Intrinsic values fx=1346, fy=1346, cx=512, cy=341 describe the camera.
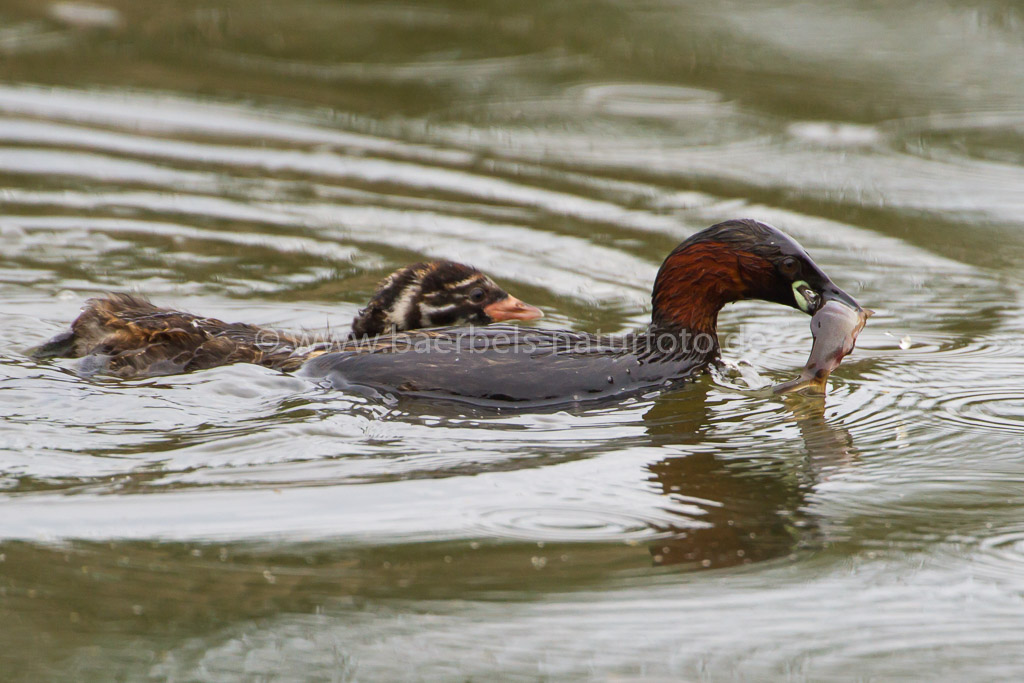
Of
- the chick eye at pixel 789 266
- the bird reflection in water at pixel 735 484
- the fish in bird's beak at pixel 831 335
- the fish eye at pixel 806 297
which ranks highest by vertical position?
the chick eye at pixel 789 266

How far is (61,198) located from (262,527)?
5.67 meters

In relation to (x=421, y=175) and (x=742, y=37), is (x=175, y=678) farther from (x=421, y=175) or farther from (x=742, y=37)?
(x=742, y=37)

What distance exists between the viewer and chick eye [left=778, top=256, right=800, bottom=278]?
6191mm

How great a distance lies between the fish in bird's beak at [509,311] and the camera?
712cm

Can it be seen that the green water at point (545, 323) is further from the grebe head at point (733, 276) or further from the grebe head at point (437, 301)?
the grebe head at point (437, 301)

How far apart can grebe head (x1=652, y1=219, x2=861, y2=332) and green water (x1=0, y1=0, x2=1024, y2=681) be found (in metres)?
0.45

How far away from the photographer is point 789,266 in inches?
244

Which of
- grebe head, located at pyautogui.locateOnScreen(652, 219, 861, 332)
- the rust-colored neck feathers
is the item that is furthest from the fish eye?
the rust-colored neck feathers

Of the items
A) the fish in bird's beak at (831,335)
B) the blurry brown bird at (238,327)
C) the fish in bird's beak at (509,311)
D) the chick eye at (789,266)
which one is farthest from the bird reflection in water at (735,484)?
the blurry brown bird at (238,327)

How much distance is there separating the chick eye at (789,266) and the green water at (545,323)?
60 cm

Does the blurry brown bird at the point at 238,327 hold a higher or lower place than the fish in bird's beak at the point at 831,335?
lower

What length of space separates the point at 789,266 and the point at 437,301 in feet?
6.25

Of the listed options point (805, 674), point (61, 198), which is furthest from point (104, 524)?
point (61, 198)

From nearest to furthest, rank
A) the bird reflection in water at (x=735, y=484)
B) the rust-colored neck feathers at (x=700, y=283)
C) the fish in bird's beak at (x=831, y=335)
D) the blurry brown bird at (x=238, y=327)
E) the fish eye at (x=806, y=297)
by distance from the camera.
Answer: the bird reflection in water at (x=735, y=484)
the fish in bird's beak at (x=831, y=335)
the fish eye at (x=806, y=297)
the rust-colored neck feathers at (x=700, y=283)
the blurry brown bird at (x=238, y=327)
